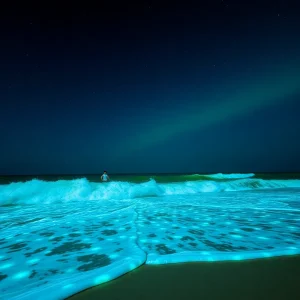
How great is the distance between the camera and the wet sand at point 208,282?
1.81 metres

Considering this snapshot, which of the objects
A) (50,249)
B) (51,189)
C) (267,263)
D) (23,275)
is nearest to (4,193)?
(51,189)

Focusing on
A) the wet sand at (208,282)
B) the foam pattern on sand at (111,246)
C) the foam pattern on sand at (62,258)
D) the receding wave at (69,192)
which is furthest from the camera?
the receding wave at (69,192)

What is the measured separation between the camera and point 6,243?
3295 mm

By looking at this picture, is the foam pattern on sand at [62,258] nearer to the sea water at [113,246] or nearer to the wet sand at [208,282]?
the sea water at [113,246]

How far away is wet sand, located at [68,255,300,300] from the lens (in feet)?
5.94

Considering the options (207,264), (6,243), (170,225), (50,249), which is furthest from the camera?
(170,225)

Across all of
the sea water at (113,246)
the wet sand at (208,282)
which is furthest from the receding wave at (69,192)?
the wet sand at (208,282)

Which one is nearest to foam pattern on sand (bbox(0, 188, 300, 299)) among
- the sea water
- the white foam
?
the sea water

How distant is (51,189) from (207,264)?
956 centimetres

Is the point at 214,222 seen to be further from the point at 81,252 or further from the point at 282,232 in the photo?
the point at 81,252

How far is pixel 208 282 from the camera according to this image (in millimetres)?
2018

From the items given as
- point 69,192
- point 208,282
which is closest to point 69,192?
point 69,192

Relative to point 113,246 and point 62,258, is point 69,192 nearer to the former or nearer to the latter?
point 113,246

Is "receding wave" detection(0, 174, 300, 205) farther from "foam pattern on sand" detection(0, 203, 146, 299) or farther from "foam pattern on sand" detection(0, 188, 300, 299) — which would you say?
"foam pattern on sand" detection(0, 203, 146, 299)
